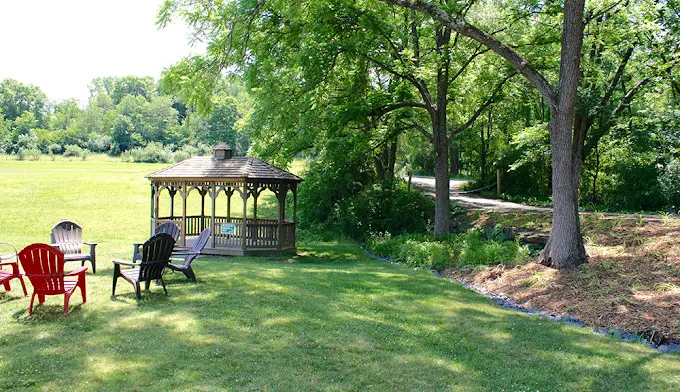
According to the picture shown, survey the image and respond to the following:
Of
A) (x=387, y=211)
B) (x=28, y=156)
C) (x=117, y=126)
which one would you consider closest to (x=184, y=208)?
(x=387, y=211)

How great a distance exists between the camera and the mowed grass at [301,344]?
5008 mm

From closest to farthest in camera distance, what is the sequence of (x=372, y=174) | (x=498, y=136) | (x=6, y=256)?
(x=6, y=256) < (x=372, y=174) < (x=498, y=136)

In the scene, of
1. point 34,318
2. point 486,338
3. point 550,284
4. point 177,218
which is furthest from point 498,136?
point 34,318

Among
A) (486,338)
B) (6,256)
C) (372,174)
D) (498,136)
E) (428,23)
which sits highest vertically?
(428,23)

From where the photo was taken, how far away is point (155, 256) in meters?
8.30

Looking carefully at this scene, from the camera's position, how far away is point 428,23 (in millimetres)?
17562

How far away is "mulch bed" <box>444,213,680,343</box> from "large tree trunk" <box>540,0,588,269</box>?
1.26 ft

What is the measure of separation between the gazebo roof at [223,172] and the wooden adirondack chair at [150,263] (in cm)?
744

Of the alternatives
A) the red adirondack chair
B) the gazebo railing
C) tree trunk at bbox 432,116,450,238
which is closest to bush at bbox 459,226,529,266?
tree trunk at bbox 432,116,450,238

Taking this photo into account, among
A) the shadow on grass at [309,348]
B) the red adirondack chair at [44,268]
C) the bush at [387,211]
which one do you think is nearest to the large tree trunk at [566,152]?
the shadow on grass at [309,348]

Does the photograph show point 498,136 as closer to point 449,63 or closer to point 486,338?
point 449,63

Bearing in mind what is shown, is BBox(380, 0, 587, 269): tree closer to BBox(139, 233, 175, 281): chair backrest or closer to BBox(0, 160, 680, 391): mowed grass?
BBox(0, 160, 680, 391): mowed grass

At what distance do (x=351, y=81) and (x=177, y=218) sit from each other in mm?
8372

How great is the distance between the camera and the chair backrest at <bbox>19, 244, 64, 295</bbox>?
6.78m
